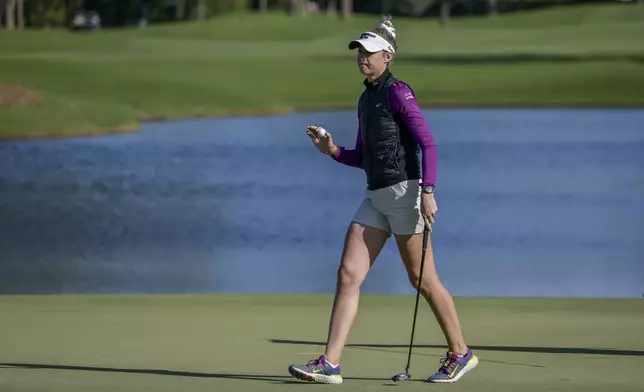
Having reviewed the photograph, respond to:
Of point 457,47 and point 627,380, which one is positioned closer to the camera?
point 627,380

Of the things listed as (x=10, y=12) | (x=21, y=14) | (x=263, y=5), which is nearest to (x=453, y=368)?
(x=10, y=12)

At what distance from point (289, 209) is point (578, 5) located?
7043 centimetres

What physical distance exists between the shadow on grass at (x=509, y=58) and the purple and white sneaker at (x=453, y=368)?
61750 millimetres

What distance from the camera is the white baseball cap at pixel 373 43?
820cm

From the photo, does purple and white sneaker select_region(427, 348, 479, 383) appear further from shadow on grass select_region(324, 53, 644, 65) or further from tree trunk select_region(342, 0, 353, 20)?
tree trunk select_region(342, 0, 353, 20)

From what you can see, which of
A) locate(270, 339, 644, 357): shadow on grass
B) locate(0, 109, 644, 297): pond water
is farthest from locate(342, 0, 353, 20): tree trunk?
locate(270, 339, 644, 357): shadow on grass

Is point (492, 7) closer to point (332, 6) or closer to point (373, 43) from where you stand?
point (332, 6)

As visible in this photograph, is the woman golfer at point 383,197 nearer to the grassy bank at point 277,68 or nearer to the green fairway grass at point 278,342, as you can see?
the green fairway grass at point 278,342

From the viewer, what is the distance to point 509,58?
7250cm

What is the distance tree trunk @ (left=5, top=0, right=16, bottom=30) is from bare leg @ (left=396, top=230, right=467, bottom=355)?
70.9 meters

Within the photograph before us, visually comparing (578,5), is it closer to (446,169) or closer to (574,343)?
(446,169)

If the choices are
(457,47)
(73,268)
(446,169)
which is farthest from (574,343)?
(457,47)

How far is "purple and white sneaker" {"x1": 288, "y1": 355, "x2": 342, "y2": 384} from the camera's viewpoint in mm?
8211

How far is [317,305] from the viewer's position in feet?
39.9
